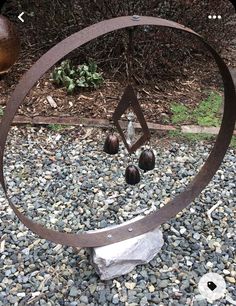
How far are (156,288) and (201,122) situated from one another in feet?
6.21

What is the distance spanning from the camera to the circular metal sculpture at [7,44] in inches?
65.8

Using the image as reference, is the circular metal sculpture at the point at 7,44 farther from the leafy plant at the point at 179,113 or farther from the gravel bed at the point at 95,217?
the leafy plant at the point at 179,113

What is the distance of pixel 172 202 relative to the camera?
2.59 m

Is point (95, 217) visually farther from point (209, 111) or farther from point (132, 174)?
point (209, 111)

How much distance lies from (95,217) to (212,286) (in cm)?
82

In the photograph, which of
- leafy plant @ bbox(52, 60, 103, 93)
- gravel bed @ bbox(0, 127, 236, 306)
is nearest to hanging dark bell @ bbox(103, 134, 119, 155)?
gravel bed @ bbox(0, 127, 236, 306)

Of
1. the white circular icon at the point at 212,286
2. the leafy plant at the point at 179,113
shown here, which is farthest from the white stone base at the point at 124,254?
the leafy plant at the point at 179,113

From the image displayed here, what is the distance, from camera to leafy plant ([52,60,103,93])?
14.3ft

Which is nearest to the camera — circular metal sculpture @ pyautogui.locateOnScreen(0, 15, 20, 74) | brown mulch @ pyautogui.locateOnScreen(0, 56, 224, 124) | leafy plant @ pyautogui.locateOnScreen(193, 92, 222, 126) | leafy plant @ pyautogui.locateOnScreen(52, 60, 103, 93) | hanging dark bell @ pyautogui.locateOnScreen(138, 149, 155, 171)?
circular metal sculpture @ pyautogui.locateOnScreen(0, 15, 20, 74)

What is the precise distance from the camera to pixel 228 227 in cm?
289

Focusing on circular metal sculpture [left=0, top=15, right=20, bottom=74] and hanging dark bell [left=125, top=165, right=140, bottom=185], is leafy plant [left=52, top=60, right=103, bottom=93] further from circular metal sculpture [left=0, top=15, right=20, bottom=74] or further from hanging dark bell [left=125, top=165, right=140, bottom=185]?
circular metal sculpture [left=0, top=15, right=20, bottom=74]

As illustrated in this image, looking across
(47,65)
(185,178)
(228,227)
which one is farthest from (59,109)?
(47,65)

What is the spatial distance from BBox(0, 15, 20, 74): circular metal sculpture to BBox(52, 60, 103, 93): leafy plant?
2.60 meters

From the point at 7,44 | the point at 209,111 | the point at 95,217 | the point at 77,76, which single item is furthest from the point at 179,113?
the point at 7,44
